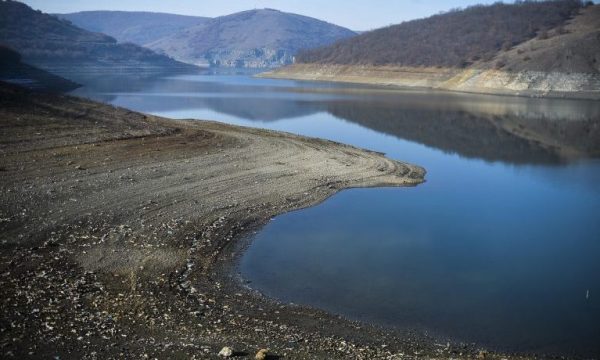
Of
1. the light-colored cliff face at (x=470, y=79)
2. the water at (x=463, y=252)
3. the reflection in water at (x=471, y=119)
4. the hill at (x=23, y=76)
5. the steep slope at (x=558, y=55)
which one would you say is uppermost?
the steep slope at (x=558, y=55)

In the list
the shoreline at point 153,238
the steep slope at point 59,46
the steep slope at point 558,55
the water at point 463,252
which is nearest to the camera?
the shoreline at point 153,238

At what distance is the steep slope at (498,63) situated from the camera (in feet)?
194

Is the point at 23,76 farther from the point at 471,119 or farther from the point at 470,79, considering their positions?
the point at 470,79

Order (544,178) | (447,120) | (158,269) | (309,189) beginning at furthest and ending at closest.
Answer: (447,120), (544,178), (309,189), (158,269)

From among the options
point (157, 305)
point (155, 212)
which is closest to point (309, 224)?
point (155, 212)

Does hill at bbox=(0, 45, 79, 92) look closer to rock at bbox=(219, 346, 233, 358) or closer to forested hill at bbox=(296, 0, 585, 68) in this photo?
rock at bbox=(219, 346, 233, 358)

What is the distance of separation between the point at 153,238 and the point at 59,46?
10057 cm

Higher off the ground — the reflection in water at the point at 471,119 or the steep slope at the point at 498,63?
the steep slope at the point at 498,63

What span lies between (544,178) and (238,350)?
1699 cm

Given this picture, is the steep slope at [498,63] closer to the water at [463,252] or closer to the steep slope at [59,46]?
the steep slope at [59,46]

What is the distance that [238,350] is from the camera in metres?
6.91

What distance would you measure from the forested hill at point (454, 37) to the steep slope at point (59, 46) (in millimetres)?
41786

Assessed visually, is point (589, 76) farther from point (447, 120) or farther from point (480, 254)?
point (480, 254)

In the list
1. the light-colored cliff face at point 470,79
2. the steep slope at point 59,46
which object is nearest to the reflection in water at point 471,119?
the light-colored cliff face at point 470,79
